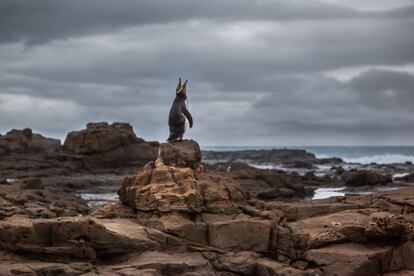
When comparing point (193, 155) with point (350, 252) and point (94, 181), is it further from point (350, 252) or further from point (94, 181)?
point (94, 181)

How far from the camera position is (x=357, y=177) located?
136 feet

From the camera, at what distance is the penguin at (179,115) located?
1775 centimetres

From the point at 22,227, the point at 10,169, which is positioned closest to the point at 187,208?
the point at 22,227

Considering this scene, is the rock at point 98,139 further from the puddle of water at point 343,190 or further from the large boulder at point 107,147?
the puddle of water at point 343,190

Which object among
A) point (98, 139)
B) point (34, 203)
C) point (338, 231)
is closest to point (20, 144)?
point (98, 139)

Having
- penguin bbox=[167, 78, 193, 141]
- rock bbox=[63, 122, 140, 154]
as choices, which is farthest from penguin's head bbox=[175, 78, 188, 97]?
rock bbox=[63, 122, 140, 154]

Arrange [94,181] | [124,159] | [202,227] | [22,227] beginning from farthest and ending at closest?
[124,159] → [94,181] → [202,227] → [22,227]

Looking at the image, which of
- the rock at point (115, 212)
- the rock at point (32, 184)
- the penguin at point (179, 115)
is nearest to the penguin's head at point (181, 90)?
the penguin at point (179, 115)

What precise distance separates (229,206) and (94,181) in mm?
26621

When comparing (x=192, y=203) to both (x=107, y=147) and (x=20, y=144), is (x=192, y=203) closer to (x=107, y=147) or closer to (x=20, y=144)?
(x=107, y=147)

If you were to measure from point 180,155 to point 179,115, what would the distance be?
1.94 metres

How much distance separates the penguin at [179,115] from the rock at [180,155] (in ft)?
3.88

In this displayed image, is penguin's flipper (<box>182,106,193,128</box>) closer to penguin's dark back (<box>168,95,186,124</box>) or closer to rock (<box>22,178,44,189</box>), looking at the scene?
penguin's dark back (<box>168,95,186,124</box>)

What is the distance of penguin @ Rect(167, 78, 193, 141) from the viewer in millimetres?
17750
